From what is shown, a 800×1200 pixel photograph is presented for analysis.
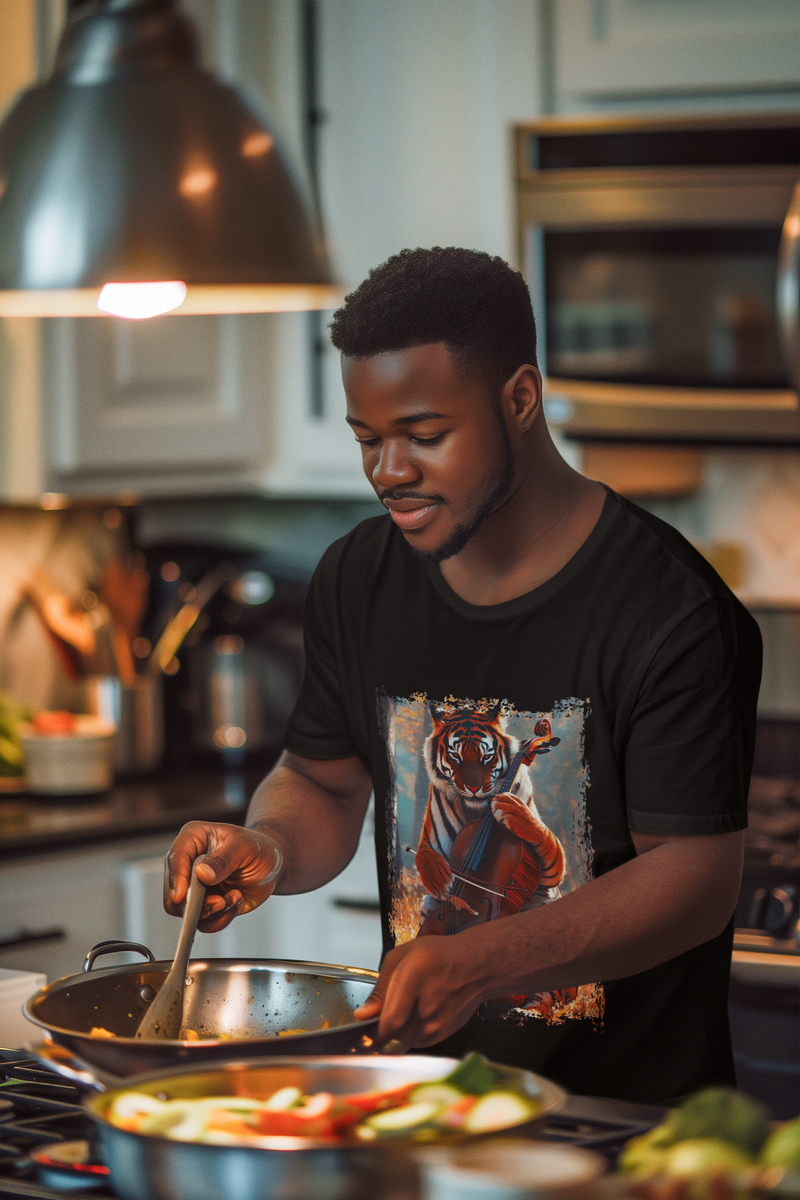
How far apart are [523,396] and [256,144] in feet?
1.21

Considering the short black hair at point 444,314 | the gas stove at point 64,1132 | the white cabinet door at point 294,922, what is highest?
the short black hair at point 444,314

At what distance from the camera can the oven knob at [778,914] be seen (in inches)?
79.9

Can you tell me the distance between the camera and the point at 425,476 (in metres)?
1.29

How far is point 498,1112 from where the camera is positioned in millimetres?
872

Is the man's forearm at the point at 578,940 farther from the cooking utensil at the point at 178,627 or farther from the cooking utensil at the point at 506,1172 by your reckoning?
the cooking utensil at the point at 178,627

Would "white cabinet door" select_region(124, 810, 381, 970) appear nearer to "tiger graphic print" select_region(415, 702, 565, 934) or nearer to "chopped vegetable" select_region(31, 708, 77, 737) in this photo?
"chopped vegetable" select_region(31, 708, 77, 737)

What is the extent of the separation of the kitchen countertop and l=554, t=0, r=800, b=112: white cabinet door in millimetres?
1213

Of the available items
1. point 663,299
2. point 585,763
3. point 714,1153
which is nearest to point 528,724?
point 585,763

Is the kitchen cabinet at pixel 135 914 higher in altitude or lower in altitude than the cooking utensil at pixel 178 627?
lower

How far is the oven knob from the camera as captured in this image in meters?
2.03

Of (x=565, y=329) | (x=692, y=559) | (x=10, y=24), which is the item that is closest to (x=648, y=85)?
(x=565, y=329)

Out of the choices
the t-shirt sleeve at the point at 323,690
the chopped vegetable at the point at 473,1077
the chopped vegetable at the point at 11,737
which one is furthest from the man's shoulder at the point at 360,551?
the chopped vegetable at the point at 11,737

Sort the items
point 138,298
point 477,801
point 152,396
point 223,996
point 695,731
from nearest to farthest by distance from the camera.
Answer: point 223,996, point 695,731, point 477,801, point 138,298, point 152,396

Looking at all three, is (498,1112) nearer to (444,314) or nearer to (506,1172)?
(506,1172)
